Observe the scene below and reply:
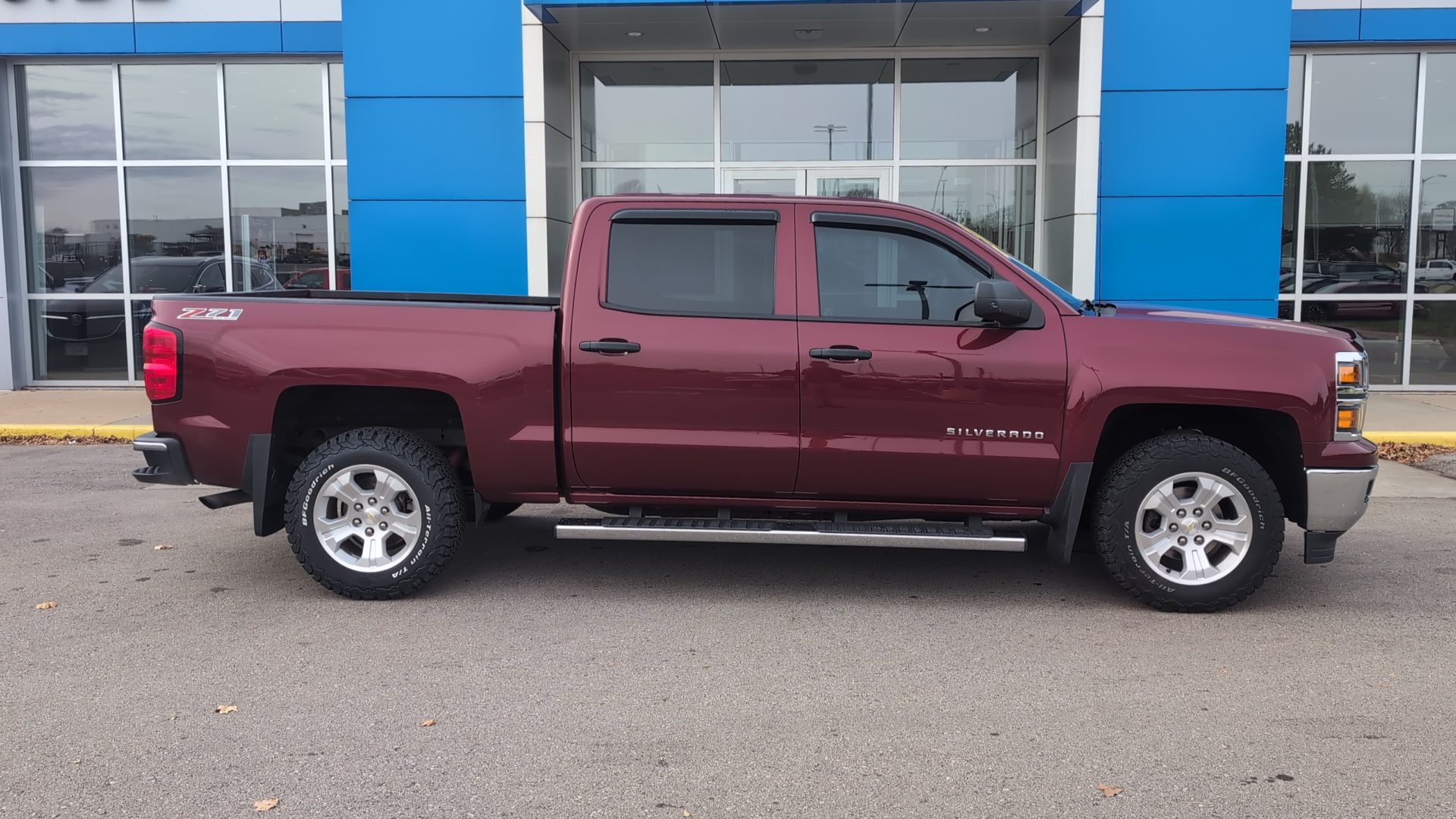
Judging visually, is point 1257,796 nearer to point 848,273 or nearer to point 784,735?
point 784,735

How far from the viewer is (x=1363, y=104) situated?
1352 centimetres

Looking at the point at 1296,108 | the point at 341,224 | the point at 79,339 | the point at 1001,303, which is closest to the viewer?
the point at 1001,303

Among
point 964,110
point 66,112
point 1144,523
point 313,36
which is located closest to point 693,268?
point 1144,523

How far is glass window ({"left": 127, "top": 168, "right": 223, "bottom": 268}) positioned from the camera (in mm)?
A: 14297

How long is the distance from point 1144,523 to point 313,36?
469 inches

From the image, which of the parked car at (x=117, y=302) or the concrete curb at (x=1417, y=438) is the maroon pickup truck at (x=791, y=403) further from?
the parked car at (x=117, y=302)

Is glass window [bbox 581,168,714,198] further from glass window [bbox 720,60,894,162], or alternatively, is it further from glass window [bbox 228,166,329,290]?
glass window [bbox 228,166,329,290]

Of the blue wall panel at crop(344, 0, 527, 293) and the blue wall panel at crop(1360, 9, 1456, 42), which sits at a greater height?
the blue wall panel at crop(1360, 9, 1456, 42)

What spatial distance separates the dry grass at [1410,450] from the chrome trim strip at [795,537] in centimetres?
658

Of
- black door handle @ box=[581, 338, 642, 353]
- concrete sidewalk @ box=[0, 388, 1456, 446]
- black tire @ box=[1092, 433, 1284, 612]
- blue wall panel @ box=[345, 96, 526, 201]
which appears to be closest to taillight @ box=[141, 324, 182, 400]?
black door handle @ box=[581, 338, 642, 353]

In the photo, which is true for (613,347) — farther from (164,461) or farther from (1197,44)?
(1197,44)

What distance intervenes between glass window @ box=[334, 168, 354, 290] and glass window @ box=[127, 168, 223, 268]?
4.89 feet

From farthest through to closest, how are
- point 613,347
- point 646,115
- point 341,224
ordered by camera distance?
point 341,224 → point 646,115 → point 613,347

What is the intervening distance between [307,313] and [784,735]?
3.18 meters
